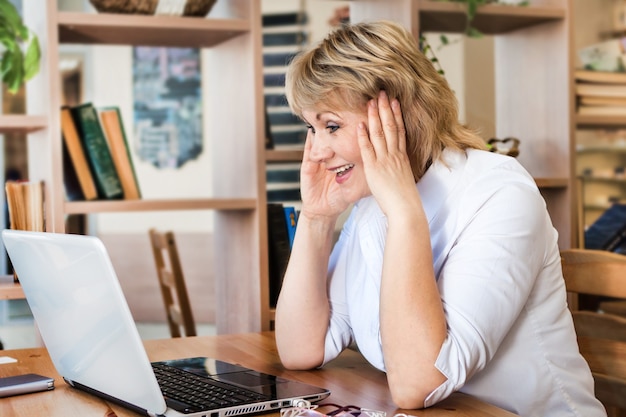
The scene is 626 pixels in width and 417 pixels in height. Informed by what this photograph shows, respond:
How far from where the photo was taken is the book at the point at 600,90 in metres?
2.70

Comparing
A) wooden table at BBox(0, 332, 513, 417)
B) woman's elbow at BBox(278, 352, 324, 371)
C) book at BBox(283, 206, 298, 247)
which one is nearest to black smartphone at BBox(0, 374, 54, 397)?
wooden table at BBox(0, 332, 513, 417)

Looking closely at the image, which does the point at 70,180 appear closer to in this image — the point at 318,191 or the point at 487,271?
the point at 318,191

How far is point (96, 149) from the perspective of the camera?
222 cm

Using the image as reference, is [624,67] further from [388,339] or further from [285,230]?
[388,339]

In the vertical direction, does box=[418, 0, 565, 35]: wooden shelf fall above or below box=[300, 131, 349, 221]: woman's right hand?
above

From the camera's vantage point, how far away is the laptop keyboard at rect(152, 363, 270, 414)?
1.24 m

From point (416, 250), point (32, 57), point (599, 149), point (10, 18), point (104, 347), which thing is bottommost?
point (104, 347)

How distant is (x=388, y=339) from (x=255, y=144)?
1.03m

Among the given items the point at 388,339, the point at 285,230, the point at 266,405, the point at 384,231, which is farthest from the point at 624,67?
the point at 266,405

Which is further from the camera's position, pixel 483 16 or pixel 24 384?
pixel 483 16

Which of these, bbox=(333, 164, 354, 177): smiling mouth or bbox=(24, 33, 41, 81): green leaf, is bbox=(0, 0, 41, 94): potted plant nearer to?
bbox=(24, 33, 41, 81): green leaf

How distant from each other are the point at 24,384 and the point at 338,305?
0.63m

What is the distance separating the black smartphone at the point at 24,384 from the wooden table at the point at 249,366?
0.01 m

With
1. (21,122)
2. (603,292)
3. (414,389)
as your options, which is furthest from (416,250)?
(21,122)
